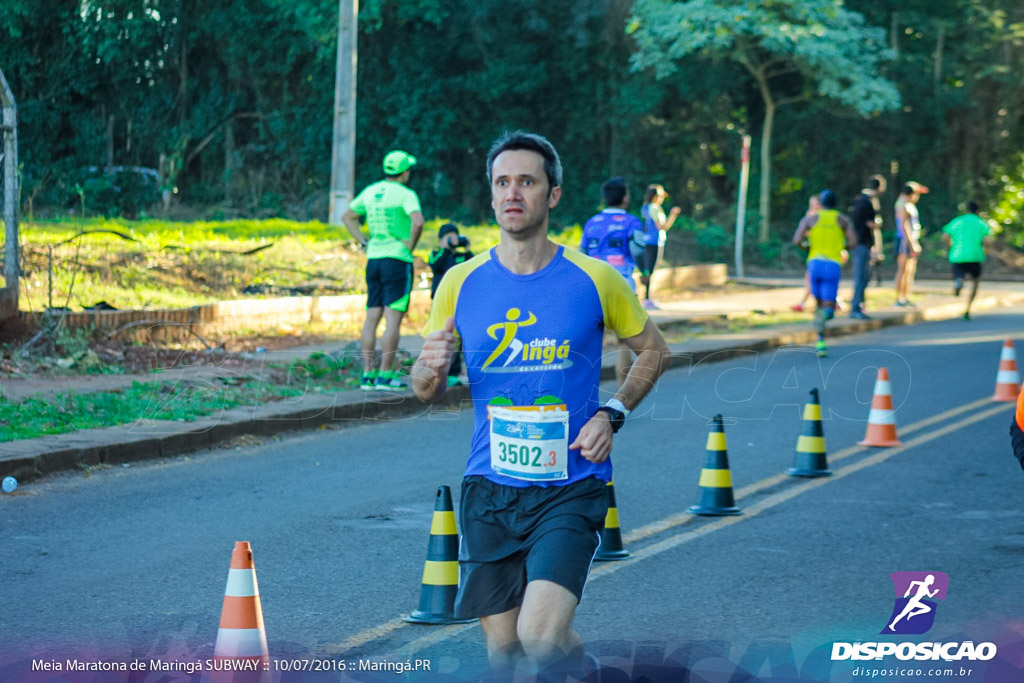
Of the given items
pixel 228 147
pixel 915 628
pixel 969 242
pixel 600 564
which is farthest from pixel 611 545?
pixel 228 147

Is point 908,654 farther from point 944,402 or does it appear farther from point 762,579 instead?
point 944,402

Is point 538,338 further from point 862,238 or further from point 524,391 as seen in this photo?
point 862,238

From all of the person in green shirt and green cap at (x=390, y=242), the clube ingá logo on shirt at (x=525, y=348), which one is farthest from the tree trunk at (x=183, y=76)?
the clube ingá logo on shirt at (x=525, y=348)

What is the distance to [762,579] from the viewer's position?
268 inches

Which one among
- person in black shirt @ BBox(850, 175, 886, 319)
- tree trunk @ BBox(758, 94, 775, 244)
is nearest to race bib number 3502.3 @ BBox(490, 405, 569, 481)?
person in black shirt @ BBox(850, 175, 886, 319)

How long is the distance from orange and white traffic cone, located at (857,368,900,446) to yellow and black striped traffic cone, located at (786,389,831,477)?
4.89 feet

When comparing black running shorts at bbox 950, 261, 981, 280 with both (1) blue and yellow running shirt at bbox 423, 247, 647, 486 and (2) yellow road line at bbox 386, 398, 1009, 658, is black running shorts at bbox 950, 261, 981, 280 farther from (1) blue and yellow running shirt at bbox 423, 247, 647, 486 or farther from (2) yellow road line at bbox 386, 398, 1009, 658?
(1) blue and yellow running shirt at bbox 423, 247, 647, 486

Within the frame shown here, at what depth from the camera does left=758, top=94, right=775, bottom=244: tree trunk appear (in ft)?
118

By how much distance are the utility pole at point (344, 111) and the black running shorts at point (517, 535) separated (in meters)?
18.0

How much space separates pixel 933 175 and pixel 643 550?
34.6 m

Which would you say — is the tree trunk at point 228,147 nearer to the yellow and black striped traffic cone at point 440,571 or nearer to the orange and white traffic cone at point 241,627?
the yellow and black striped traffic cone at point 440,571

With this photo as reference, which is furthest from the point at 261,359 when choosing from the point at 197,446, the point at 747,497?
the point at 747,497

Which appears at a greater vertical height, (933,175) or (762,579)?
(933,175)

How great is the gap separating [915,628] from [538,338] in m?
2.65
